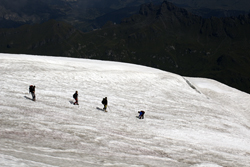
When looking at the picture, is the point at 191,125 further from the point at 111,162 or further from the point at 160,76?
the point at 160,76

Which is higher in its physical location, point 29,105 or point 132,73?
point 132,73

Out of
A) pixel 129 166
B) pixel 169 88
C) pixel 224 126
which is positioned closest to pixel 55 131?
pixel 129 166

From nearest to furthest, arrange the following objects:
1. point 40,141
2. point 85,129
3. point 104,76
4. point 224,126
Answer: point 40,141
point 85,129
point 224,126
point 104,76

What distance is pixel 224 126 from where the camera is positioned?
122 feet

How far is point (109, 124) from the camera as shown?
28234mm

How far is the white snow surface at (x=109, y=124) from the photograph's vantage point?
759 inches

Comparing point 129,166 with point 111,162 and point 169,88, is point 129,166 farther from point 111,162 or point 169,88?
point 169,88

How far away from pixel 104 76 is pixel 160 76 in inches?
642

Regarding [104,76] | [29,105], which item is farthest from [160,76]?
[29,105]

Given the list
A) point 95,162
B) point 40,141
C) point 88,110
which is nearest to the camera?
point 95,162

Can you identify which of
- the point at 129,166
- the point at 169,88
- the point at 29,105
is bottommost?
the point at 129,166

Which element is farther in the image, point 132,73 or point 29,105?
point 132,73

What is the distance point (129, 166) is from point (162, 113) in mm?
20330

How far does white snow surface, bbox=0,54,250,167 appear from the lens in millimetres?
19281
